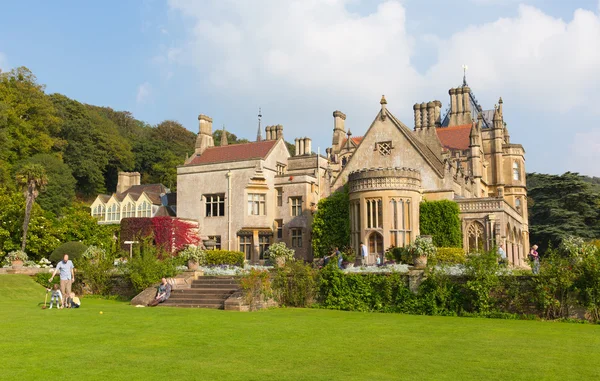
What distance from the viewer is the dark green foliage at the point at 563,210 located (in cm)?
5338

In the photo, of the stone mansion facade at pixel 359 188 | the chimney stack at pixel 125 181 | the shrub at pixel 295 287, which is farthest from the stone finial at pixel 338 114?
the shrub at pixel 295 287

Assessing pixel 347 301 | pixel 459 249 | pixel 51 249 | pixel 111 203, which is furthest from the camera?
pixel 111 203

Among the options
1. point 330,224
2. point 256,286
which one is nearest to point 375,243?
point 330,224

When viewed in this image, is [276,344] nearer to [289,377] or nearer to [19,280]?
[289,377]

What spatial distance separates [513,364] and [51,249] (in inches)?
1391

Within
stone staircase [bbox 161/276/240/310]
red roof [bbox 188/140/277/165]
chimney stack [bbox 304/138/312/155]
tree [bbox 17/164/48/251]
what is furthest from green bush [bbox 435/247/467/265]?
tree [bbox 17/164/48/251]

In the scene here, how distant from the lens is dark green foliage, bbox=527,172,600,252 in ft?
175

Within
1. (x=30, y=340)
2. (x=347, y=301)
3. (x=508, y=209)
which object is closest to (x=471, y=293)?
(x=347, y=301)

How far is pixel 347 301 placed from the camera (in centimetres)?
2030

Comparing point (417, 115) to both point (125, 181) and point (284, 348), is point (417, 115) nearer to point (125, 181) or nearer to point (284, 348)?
point (125, 181)

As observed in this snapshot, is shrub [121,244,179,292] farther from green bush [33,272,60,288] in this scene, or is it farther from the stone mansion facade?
the stone mansion facade

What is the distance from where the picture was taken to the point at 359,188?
1222 inches

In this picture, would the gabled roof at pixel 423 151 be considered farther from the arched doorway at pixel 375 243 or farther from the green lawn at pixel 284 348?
the green lawn at pixel 284 348

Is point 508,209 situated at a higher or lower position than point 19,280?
higher
